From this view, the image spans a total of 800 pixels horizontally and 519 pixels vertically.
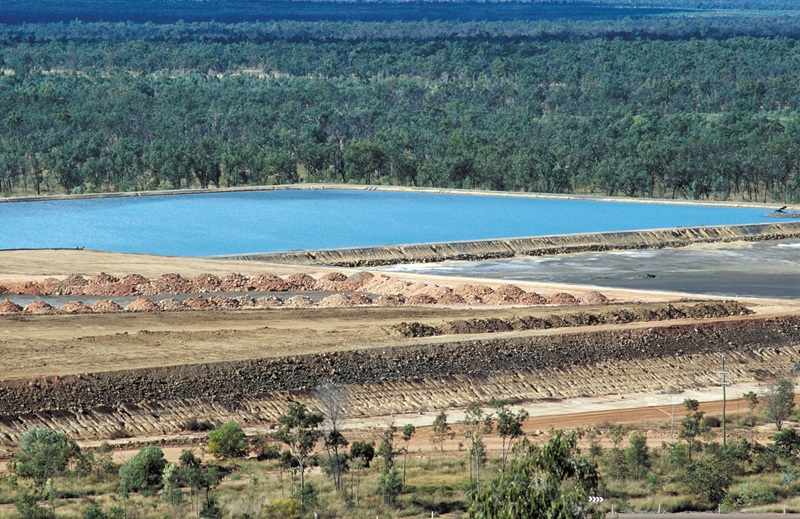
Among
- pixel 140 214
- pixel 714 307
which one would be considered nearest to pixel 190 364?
pixel 714 307

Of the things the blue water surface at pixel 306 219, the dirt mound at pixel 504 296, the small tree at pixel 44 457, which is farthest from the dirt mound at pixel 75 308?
the blue water surface at pixel 306 219

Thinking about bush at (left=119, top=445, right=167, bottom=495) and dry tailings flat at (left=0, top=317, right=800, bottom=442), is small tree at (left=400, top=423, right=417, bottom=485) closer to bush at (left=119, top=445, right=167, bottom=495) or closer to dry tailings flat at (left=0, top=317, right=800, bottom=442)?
dry tailings flat at (left=0, top=317, right=800, bottom=442)

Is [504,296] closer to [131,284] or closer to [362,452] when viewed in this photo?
[131,284]

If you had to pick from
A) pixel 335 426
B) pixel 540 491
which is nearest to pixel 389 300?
pixel 335 426

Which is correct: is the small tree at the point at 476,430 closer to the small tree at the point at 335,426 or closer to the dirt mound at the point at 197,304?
the small tree at the point at 335,426

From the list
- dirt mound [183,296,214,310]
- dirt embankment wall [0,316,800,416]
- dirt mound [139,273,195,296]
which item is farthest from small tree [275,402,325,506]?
dirt mound [139,273,195,296]
